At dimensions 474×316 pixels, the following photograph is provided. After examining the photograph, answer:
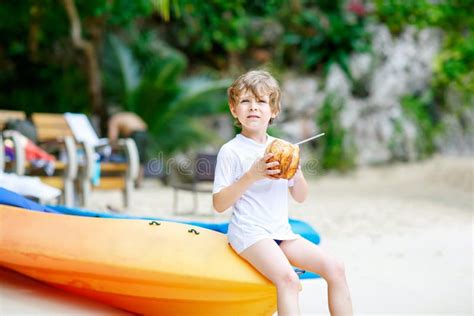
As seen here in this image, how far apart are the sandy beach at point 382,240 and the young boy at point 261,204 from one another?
2.46ft

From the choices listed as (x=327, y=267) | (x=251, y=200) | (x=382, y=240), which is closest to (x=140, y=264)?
(x=251, y=200)

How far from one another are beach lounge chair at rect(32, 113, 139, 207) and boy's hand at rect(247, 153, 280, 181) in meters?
4.56

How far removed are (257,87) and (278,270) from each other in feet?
2.35

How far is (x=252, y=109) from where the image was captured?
2.64 meters

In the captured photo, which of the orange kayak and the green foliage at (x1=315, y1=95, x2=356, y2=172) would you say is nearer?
the orange kayak

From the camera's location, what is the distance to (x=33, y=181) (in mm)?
5398

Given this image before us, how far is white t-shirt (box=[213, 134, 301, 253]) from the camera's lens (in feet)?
8.54

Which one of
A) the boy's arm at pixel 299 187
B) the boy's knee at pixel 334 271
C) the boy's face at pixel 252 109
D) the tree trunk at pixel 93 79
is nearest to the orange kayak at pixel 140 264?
the boy's knee at pixel 334 271

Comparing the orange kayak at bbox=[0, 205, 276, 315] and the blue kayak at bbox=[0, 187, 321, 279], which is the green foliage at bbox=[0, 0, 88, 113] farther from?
the orange kayak at bbox=[0, 205, 276, 315]

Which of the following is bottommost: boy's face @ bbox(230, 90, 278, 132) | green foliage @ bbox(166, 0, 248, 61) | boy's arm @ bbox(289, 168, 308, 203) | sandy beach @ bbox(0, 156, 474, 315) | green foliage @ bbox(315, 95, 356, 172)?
sandy beach @ bbox(0, 156, 474, 315)

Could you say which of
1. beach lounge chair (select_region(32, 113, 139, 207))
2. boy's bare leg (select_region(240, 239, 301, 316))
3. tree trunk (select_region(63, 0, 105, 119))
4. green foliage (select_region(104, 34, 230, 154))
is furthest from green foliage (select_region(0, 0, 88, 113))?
boy's bare leg (select_region(240, 239, 301, 316))

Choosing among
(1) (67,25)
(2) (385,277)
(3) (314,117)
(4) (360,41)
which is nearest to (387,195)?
(3) (314,117)

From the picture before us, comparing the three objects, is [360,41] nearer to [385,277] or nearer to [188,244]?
[385,277]

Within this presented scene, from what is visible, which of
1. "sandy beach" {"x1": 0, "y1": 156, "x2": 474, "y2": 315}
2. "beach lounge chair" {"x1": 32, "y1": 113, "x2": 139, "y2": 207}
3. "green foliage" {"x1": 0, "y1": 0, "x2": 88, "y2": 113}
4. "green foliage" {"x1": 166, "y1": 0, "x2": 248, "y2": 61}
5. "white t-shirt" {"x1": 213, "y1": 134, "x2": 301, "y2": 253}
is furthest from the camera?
"green foliage" {"x1": 0, "y1": 0, "x2": 88, "y2": 113}
